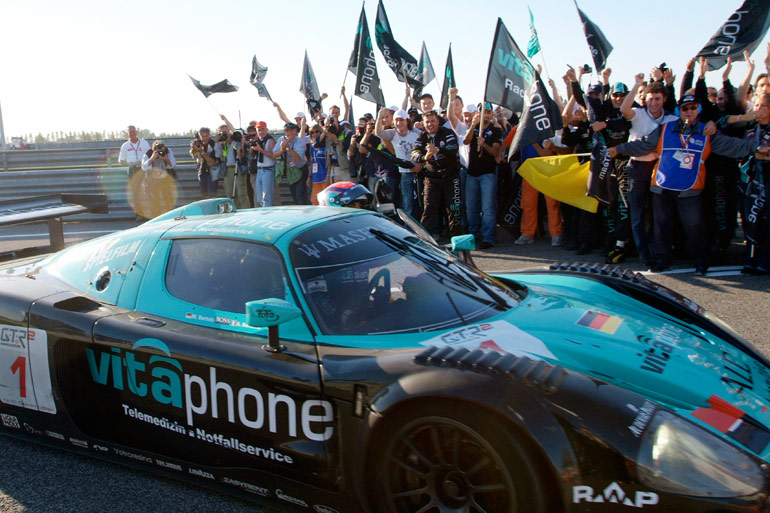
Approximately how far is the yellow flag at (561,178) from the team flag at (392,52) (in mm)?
3741

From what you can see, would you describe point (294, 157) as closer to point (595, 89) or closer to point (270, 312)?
point (595, 89)

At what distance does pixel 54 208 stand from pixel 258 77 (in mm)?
9110

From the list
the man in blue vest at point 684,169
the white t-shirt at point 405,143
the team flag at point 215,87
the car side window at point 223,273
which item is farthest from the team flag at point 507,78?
the team flag at point 215,87

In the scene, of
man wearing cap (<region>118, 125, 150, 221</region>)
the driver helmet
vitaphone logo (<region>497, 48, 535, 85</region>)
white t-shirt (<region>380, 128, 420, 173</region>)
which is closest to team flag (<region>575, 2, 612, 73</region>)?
vitaphone logo (<region>497, 48, 535, 85</region>)

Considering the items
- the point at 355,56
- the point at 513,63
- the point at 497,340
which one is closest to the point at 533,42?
the point at 513,63

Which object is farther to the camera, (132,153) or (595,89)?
(132,153)

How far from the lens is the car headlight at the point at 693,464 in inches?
73.7

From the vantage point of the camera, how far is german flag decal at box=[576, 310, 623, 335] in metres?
2.81

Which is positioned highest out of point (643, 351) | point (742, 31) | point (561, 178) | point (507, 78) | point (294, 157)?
point (742, 31)

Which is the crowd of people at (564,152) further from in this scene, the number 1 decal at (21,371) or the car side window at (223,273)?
the number 1 decal at (21,371)

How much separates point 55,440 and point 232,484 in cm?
111

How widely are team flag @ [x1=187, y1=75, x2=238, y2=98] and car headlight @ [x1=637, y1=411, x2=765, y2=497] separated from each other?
12202 millimetres

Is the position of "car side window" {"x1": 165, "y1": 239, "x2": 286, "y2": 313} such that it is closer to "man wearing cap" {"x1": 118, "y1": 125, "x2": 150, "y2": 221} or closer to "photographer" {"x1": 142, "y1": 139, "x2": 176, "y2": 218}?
"photographer" {"x1": 142, "y1": 139, "x2": 176, "y2": 218}

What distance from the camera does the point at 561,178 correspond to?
814cm
